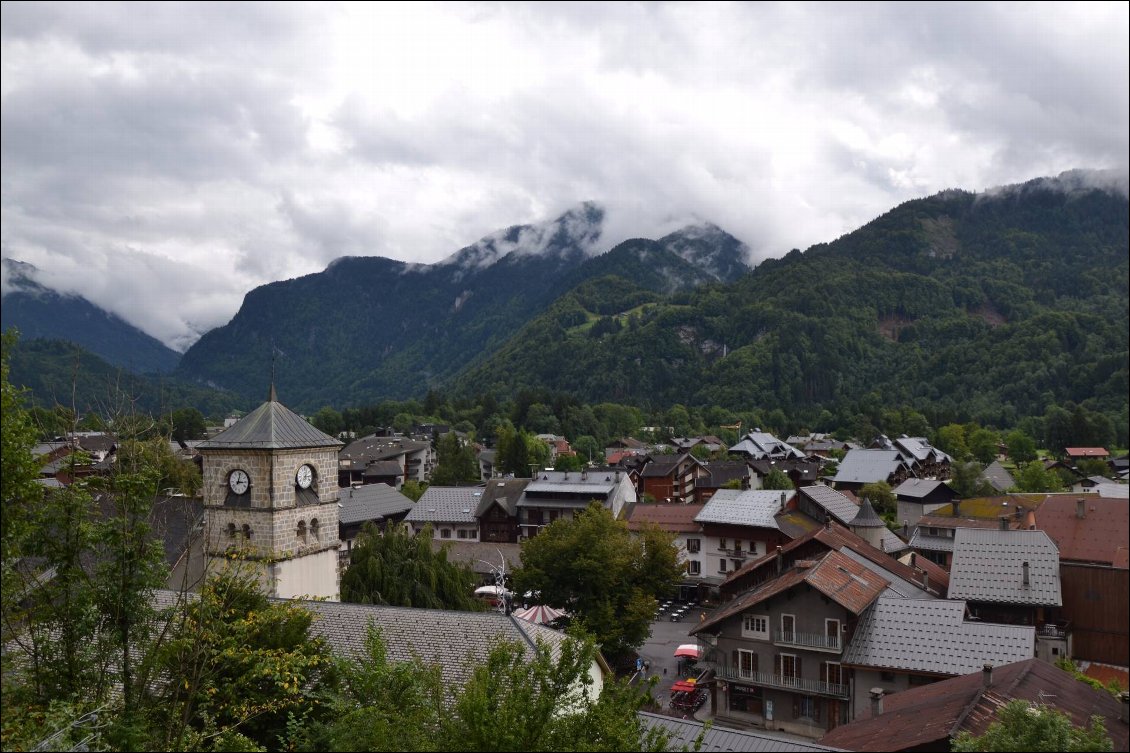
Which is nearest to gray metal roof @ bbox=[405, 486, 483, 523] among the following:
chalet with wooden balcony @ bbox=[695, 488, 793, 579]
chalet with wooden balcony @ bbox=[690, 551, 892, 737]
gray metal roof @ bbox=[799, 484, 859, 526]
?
chalet with wooden balcony @ bbox=[695, 488, 793, 579]

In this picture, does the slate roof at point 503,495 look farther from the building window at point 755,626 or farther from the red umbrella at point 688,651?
the building window at point 755,626

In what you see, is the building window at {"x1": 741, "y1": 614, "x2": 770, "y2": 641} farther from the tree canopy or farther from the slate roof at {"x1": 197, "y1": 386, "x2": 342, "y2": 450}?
the slate roof at {"x1": 197, "y1": 386, "x2": 342, "y2": 450}

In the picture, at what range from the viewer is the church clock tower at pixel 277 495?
2934 cm

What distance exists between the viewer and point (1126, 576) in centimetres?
633

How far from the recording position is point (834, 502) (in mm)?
57156

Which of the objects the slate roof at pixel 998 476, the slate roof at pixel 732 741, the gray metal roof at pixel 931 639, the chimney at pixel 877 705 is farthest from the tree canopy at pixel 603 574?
the slate roof at pixel 998 476

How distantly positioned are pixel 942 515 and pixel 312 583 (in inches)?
1570

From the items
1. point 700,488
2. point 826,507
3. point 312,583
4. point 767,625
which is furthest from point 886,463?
point 312,583

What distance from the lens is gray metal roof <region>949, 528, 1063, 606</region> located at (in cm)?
2948

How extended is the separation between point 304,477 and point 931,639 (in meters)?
24.1

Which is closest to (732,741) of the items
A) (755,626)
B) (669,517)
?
(755,626)

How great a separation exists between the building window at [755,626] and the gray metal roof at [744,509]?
21.9m

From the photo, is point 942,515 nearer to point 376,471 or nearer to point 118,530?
point 118,530

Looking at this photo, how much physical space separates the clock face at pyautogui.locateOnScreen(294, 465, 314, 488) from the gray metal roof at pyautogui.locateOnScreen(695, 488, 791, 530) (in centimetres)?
3313
